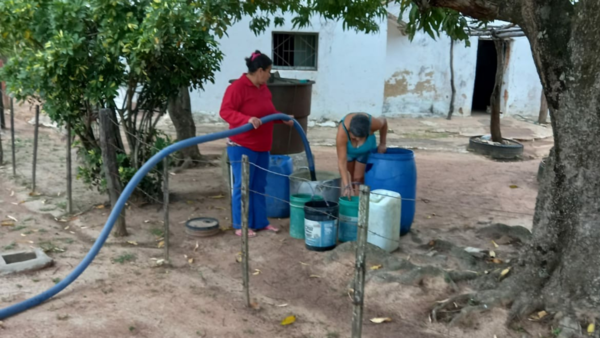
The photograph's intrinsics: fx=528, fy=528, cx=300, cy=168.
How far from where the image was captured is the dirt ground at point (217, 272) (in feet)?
10.7

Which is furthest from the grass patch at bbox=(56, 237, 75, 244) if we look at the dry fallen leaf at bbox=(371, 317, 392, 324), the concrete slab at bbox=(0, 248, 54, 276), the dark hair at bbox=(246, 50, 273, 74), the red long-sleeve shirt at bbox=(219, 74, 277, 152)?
the dry fallen leaf at bbox=(371, 317, 392, 324)

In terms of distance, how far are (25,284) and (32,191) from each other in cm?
264

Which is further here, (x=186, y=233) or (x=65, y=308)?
(x=186, y=233)

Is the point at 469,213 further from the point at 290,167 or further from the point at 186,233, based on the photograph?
the point at 186,233

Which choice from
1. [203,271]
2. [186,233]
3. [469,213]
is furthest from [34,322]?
[469,213]

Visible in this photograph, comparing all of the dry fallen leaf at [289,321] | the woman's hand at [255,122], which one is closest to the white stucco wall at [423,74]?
the woman's hand at [255,122]

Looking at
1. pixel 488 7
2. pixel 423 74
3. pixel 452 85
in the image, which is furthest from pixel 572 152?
pixel 452 85

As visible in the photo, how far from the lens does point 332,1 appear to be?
5016 mm

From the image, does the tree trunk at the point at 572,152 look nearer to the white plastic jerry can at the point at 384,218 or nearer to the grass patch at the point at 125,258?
the white plastic jerry can at the point at 384,218

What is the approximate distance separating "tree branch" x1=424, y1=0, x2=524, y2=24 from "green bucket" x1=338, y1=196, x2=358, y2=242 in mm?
1741

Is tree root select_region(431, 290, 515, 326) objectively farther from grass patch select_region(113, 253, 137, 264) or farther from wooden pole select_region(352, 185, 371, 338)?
grass patch select_region(113, 253, 137, 264)

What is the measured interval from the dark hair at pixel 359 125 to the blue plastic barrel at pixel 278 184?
1.00m

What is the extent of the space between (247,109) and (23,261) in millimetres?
2134

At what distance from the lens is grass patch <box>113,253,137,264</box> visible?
4.19m
